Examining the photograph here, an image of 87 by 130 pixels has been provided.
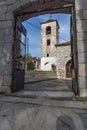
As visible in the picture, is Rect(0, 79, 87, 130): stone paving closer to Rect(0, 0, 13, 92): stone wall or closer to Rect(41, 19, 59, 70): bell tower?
Rect(0, 0, 13, 92): stone wall

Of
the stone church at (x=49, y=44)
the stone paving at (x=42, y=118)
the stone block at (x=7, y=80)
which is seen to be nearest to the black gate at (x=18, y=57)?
the stone block at (x=7, y=80)

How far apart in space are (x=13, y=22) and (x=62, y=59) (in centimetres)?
1711

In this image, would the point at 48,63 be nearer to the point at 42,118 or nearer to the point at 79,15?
the point at 79,15

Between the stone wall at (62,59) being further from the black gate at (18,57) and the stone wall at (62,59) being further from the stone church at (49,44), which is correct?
the black gate at (18,57)

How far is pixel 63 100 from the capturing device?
3.60m

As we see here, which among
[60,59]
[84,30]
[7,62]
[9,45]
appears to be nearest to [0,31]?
[9,45]

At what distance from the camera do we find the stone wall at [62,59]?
21.0 m

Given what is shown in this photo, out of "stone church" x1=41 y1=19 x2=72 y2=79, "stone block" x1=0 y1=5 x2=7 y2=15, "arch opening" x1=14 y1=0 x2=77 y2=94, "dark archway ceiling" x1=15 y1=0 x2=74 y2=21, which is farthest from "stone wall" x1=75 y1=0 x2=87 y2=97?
"stone church" x1=41 y1=19 x2=72 y2=79

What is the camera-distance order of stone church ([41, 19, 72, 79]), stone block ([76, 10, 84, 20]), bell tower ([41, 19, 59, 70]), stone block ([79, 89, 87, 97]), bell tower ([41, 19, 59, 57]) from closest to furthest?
stone block ([79, 89, 87, 97]) → stone block ([76, 10, 84, 20]) → stone church ([41, 19, 72, 79]) → bell tower ([41, 19, 59, 70]) → bell tower ([41, 19, 59, 57])

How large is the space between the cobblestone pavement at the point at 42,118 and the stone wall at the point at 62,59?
18.4 metres

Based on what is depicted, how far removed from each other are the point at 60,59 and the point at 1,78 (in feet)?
57.8

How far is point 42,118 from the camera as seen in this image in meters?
2.31

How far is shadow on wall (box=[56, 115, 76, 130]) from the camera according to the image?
197cm

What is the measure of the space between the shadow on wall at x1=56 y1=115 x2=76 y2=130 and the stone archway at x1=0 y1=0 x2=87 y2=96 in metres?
1.77
